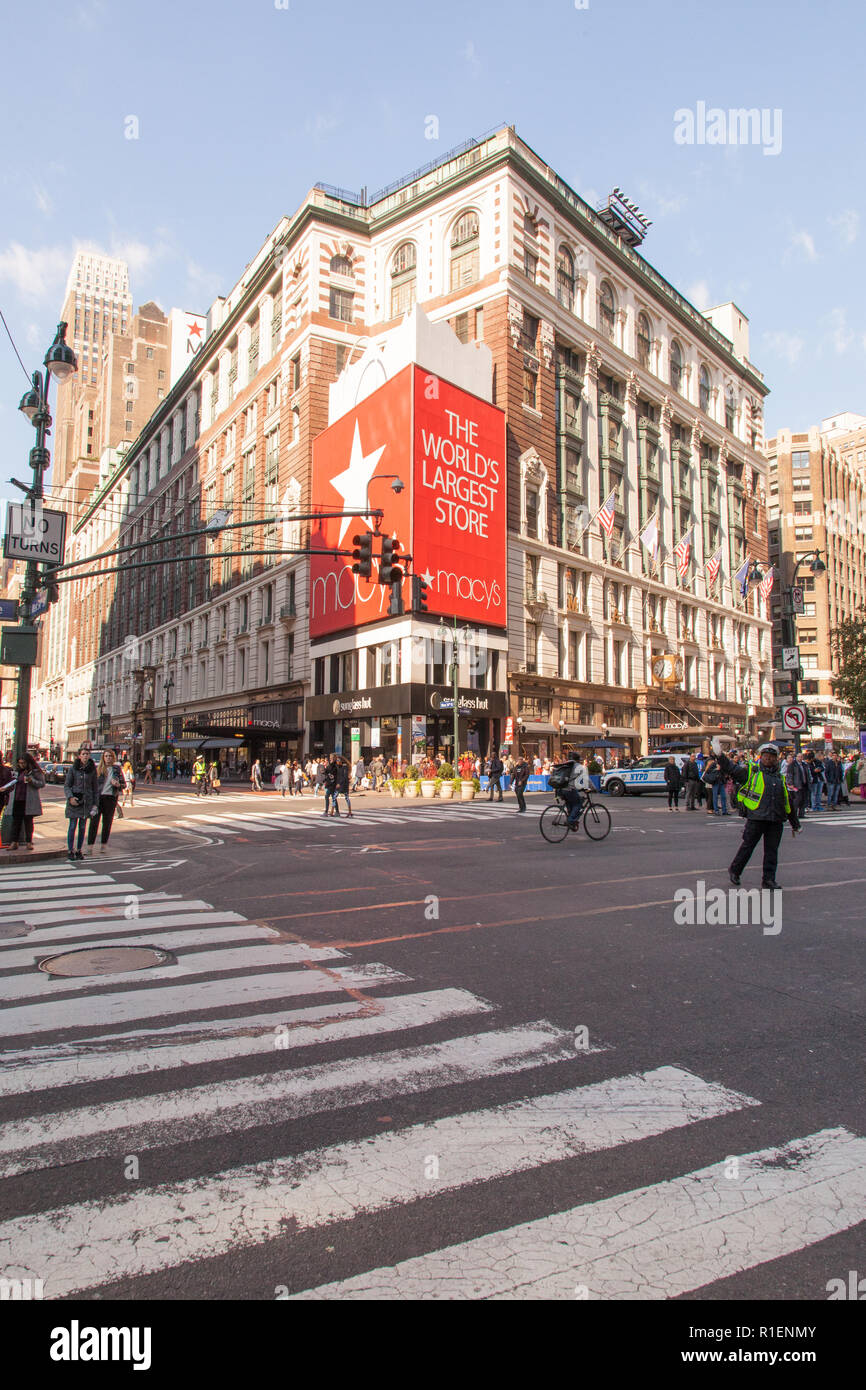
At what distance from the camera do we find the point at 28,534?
1498 centimetres

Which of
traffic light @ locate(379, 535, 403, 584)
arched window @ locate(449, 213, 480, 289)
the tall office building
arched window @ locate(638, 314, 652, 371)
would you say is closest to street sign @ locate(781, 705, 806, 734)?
traffic light @ locate(379, 535, 403, 584)

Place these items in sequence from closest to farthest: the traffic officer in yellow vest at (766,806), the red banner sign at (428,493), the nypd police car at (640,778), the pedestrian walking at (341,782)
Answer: the traffic officer in yellow vest at (766,806) < the pedestrian walking at (341,782) < the nypd police car at (640,778) < the red banner sign at (428,493)

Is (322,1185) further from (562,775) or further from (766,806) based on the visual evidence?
(562,775)

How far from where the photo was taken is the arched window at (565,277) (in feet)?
173

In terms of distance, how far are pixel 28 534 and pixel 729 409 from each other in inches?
2894

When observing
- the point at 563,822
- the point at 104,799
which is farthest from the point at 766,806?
the point at 104,799

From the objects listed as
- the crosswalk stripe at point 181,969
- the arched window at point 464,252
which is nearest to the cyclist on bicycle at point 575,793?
the crosswalk stripe at point 181,969

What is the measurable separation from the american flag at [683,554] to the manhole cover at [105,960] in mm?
56659

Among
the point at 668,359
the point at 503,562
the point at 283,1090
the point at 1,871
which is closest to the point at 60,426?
Answer: the point at 668,359

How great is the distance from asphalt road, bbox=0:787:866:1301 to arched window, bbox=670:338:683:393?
216 ft

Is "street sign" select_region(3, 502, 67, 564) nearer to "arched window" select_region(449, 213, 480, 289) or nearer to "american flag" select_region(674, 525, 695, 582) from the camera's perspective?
"arched window" select_region(449, 213, 480, 289)

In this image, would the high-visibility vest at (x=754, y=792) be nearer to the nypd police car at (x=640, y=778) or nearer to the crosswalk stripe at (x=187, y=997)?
the crosswalk stripe at (x=187, y=997)

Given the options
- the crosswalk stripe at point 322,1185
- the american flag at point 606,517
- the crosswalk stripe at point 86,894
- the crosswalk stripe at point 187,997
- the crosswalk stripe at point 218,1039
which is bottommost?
the crosswalk stripe at point 86,894

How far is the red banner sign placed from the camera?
40.7 meters
